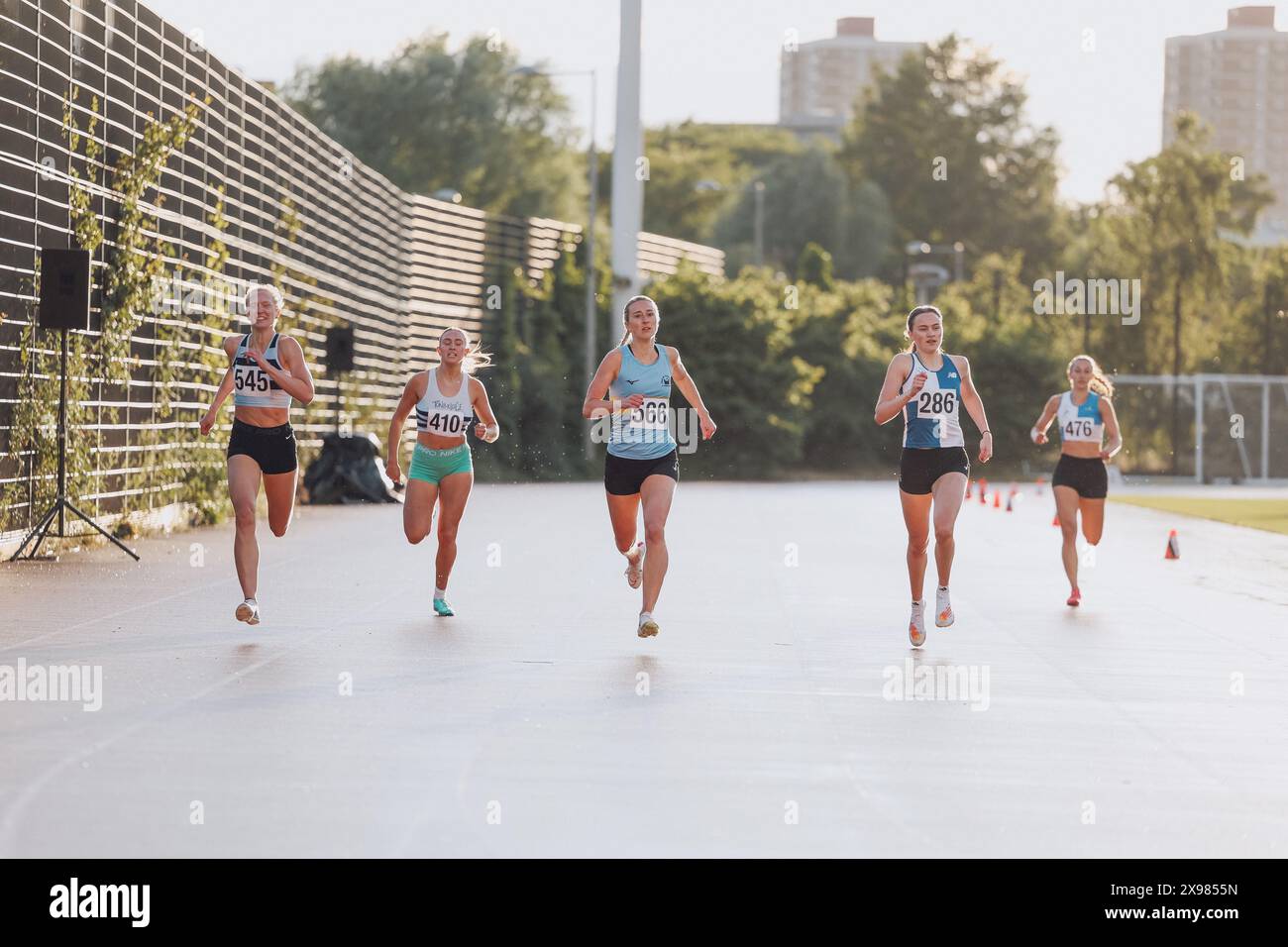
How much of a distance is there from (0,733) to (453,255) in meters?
33.6

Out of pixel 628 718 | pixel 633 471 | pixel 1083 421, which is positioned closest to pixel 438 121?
pixel 1083 421

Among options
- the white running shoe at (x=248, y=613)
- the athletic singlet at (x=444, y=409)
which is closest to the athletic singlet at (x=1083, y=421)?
the athletic singlet at (x=444, y=409)

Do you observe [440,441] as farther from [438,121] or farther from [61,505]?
[438,121]

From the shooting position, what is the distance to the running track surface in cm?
616

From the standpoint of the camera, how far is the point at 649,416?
11.2 metres

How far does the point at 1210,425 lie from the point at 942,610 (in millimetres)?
34618

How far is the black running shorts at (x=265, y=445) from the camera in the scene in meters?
11.4

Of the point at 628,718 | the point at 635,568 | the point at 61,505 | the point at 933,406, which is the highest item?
the point at 933,406

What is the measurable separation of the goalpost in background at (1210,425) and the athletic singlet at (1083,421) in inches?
1193

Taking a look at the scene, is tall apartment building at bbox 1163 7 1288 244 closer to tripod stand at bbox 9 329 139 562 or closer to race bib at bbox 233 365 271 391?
tripod stand at bbox 9 329 139 562

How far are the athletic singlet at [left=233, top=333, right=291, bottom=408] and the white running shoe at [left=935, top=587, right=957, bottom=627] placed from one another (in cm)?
385

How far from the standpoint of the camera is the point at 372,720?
26.8 feet

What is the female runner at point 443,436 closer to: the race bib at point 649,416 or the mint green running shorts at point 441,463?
the mint green running shorts at point 441,463
